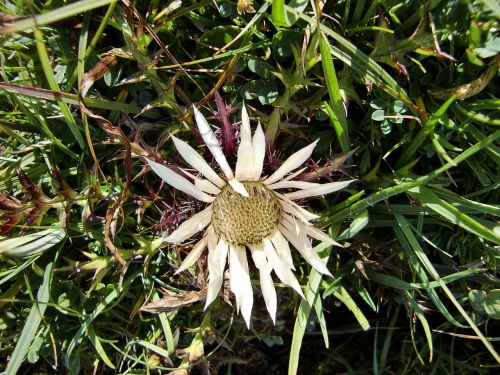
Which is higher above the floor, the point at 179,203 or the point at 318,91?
the point at 318,91

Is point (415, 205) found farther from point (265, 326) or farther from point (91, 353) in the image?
point (91, 353)

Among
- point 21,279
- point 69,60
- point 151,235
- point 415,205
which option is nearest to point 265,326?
point 151,235

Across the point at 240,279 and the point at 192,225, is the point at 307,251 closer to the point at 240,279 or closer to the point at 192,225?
the point at 240,279

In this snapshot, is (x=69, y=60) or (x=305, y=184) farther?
(x=69, y=60)

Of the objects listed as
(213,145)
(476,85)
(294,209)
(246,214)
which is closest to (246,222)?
(246,214)

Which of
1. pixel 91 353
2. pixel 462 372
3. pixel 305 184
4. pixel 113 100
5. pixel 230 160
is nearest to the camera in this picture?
pixel 305 184

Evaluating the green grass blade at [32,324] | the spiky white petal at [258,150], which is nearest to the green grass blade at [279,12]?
the spiky white petal at [258,150]

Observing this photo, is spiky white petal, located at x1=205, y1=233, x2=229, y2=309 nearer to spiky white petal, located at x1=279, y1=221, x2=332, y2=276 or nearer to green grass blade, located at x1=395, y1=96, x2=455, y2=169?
spiky white petal, located at x1=279, y1=221, x2=332, y2=276
